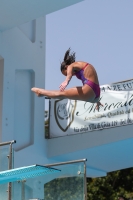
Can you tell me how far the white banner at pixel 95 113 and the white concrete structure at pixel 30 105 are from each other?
223 mm

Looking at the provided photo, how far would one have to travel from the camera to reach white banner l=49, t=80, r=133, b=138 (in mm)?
11172

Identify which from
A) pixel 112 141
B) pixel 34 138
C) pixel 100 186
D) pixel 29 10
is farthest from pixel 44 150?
pixel 100 186

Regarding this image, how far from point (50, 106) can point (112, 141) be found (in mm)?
2222

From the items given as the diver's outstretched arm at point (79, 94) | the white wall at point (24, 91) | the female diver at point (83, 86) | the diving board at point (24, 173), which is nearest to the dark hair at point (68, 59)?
the female diver at point (83, 86)

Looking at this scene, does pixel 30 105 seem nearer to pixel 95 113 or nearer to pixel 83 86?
pixel 95 113

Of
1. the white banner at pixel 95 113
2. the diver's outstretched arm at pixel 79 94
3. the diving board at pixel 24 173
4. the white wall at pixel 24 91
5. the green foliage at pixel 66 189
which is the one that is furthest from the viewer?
the white banner at pixel 95 113

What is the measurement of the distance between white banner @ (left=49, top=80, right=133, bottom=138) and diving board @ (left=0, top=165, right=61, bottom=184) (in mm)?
4500

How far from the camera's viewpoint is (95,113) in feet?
38.1

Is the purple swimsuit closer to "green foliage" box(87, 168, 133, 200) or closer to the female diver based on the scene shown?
the female diver

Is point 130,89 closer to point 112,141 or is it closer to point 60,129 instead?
point 112,141

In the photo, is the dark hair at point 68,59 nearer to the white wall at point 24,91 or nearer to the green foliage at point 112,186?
the white wall at point 24,91

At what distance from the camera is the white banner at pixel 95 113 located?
11.2 m

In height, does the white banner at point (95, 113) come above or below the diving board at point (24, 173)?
above

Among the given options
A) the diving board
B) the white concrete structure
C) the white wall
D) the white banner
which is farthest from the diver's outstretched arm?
the white banner
